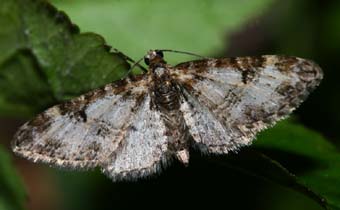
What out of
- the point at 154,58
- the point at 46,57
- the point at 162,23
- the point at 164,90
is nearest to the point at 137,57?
the point at 162,23

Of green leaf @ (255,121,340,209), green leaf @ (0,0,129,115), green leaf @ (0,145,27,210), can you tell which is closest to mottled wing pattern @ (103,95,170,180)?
green leaf @ (0,0,129,115)

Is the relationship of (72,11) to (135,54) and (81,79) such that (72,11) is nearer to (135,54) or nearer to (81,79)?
(135,54)

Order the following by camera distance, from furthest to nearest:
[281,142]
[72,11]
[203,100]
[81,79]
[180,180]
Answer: [72,11] → [180,180] → [203,100] → [281,142] → [81,79]

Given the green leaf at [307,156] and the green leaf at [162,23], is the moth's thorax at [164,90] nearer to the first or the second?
the green leaf at [307,156]

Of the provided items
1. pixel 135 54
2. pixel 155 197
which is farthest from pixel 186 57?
pixel 155 197

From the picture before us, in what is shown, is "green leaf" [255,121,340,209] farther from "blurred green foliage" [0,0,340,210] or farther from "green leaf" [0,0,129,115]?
"green leaf" [0,0,129,115]

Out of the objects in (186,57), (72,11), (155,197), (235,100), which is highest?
(72,11)
